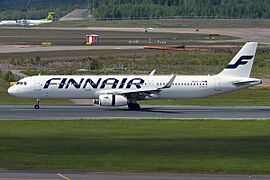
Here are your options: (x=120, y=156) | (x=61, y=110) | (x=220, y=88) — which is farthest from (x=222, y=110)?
(x=120, y=156)

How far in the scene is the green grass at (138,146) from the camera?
39.3m

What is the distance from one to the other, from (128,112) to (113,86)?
3.19m

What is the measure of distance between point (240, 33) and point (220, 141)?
483 ft

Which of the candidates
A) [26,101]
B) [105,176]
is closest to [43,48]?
[26,101]

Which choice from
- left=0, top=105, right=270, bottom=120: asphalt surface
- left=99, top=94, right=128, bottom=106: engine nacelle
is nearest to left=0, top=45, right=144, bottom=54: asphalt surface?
left=0, top=105, right=270, bottom=120: asphalt surface

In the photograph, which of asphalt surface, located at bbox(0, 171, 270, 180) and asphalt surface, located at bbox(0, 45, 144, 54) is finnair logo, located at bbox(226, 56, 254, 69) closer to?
asphalt surface, located at bbox(0, 171, 270, 180)

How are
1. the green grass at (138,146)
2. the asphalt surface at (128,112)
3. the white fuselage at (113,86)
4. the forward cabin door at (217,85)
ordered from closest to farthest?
1. the green grass at (138,146)
2. the asphalt surface at (128,112)
3. the white fuselage at (113,86)
4. the forward cabin door at (217,85)

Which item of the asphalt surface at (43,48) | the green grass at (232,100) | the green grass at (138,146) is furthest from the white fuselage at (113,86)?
the asphalt surface at (43,48)

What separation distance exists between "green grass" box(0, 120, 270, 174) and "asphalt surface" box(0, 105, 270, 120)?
4.08m

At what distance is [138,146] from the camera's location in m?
46.8

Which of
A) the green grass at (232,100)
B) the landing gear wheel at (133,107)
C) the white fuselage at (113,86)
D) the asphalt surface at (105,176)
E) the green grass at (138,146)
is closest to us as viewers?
the asphalt surface at (105,176)

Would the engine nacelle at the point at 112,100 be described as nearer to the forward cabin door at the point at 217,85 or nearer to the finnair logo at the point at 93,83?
the finnair logo at the point at 93,83

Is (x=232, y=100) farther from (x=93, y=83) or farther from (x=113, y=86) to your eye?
(x=93, y=83)

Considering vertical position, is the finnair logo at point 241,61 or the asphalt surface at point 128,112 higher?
the finnair logo at point 241,61
